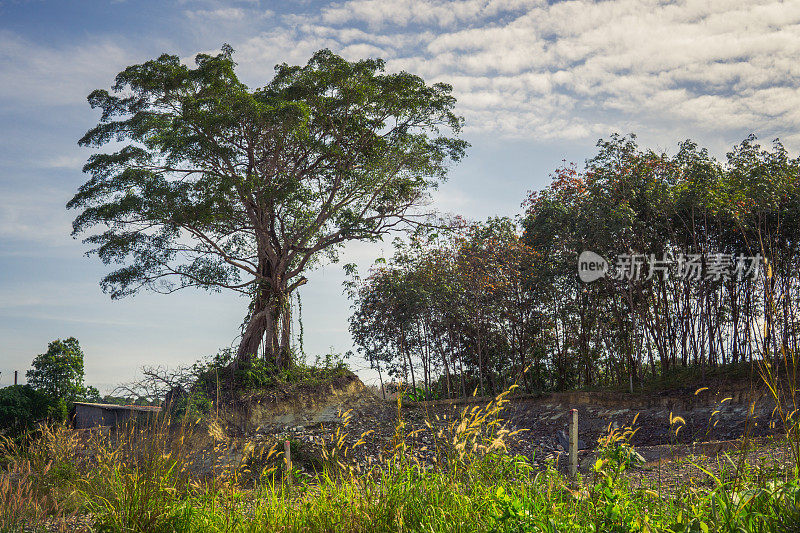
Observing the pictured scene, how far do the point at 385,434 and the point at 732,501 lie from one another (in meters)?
7.74

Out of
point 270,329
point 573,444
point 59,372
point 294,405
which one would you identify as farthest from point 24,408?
point 573,444

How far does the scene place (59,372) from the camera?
1434cm

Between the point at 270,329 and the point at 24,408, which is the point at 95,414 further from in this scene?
the point at 270,329

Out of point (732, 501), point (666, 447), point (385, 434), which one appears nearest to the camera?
point (732, 501)

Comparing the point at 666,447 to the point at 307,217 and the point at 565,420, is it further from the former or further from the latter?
the point at 307,217

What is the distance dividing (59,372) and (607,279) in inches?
536

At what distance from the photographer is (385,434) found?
31.9 feet

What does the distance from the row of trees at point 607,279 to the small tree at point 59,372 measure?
25.8ft

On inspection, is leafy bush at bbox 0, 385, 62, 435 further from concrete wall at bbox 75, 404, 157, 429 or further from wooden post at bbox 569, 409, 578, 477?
wooden post at bbox 569, 409, 578, 477

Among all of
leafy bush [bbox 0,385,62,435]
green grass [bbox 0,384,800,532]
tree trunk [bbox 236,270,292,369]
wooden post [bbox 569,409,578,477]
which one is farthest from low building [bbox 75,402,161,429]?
wooden post [bbox 569,409,578,477]

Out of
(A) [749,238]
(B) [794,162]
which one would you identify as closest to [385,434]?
(A) [749,238]

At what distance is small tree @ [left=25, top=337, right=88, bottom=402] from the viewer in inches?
559

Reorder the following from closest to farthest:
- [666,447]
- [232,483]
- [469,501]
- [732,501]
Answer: [732,501] < [469,501] < [232,483] < [666,447]

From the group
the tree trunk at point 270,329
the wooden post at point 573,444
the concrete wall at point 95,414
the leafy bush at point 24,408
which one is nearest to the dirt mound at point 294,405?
the tree trunk at point 270,329
